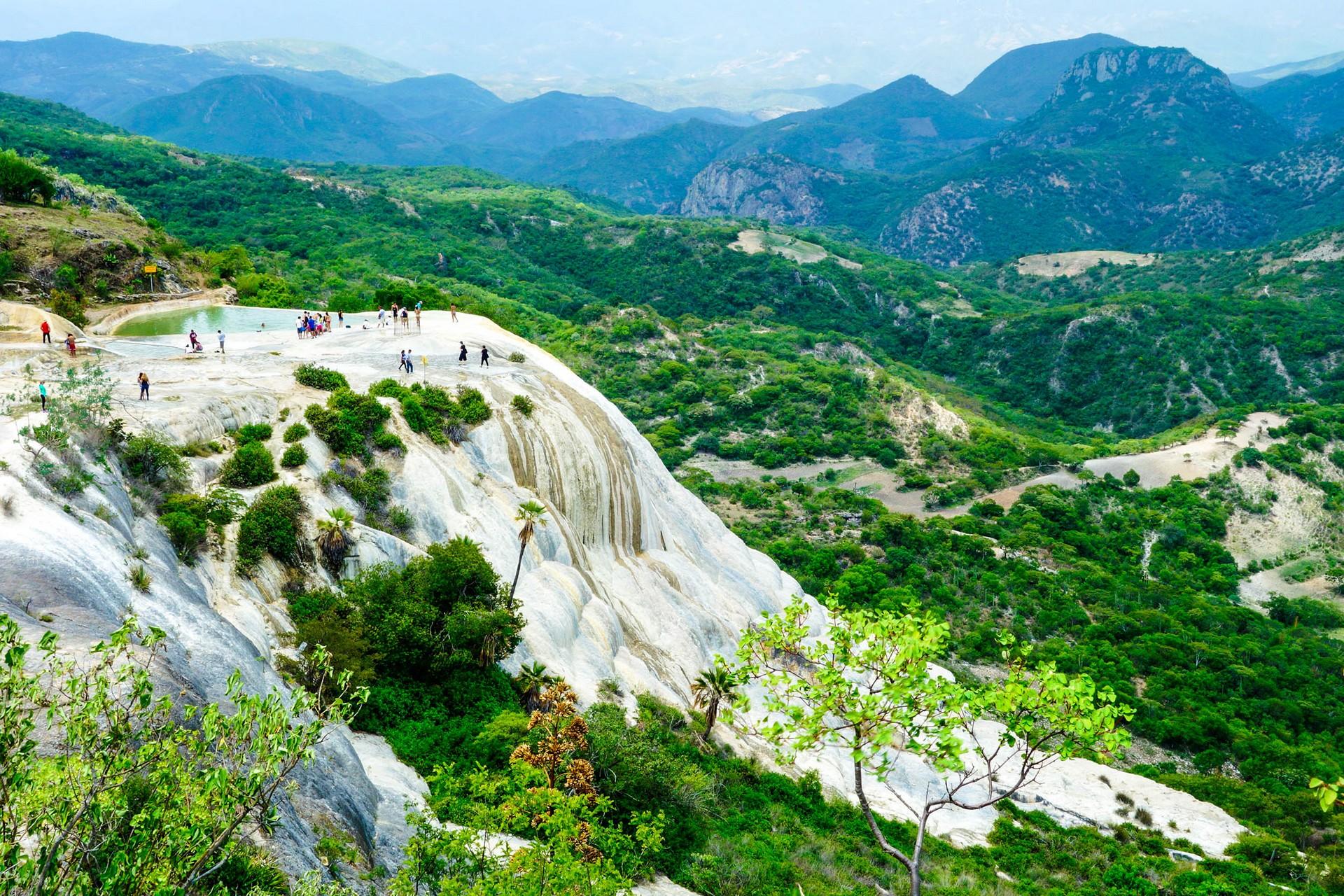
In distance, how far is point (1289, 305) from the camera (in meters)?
175

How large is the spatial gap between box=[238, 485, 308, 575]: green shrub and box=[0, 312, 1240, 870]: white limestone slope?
0.73 meters

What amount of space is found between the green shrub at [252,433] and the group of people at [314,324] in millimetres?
16751

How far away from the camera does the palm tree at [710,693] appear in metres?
35.1

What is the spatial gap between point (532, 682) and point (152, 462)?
48.0 ft

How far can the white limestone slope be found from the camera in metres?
22.7

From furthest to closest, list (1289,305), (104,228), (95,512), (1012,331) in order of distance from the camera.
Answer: (1012,331), (1289,305), (104,228), (95,512)

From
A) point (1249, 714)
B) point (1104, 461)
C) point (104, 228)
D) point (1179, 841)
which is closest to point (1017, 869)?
point (1179, 841)

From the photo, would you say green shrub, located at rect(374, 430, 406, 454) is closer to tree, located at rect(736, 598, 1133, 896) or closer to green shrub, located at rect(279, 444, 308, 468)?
green shrub, located at rect(279, 444, 308, 468)

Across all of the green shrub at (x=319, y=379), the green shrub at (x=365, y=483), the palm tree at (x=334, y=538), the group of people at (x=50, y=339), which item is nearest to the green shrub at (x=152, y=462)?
the palm tree at (x=334, y=538)

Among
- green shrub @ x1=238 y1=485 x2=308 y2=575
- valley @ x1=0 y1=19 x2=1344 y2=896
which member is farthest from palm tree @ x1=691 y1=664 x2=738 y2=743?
green shrub @ x1=238 y1=485 x2=308 y2=575

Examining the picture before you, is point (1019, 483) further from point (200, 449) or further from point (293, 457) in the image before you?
point (200, 449)

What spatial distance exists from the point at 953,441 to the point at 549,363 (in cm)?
8852

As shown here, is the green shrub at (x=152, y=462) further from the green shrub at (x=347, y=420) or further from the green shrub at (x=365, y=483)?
the green shrub at (x=347, y=420)

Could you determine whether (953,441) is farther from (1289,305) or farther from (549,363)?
(1289,305)
